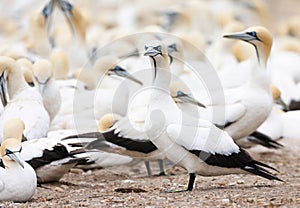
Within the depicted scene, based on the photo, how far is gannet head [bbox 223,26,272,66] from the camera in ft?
31.5

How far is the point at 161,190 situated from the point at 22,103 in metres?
2.36

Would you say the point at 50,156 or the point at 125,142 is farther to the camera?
the point at 125,142

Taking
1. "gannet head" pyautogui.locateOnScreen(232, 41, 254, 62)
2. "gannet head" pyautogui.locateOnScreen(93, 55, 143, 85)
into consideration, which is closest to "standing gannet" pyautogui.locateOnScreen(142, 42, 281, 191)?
"gannet head" pyautogui.locateOnScreen(93, 55, 143, 85)

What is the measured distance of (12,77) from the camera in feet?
32.5

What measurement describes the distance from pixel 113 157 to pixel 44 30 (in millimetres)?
6362

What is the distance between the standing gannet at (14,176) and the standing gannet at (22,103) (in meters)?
1.48

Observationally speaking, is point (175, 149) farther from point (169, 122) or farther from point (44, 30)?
point (44, 30)

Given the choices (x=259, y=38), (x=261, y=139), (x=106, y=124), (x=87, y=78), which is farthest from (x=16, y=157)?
(x=87, y=78)

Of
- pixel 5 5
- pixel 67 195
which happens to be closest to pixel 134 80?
pixel 67 195

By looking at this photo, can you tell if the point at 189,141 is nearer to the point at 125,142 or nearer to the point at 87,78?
the point at 125,142

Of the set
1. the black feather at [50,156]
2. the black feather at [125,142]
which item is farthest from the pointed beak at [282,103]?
the black feather at [50,156]

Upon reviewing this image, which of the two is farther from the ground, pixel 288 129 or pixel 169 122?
pixel 169 122

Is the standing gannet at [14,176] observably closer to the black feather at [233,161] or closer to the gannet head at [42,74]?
the black feather at [233,161]

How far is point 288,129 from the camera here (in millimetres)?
11562
